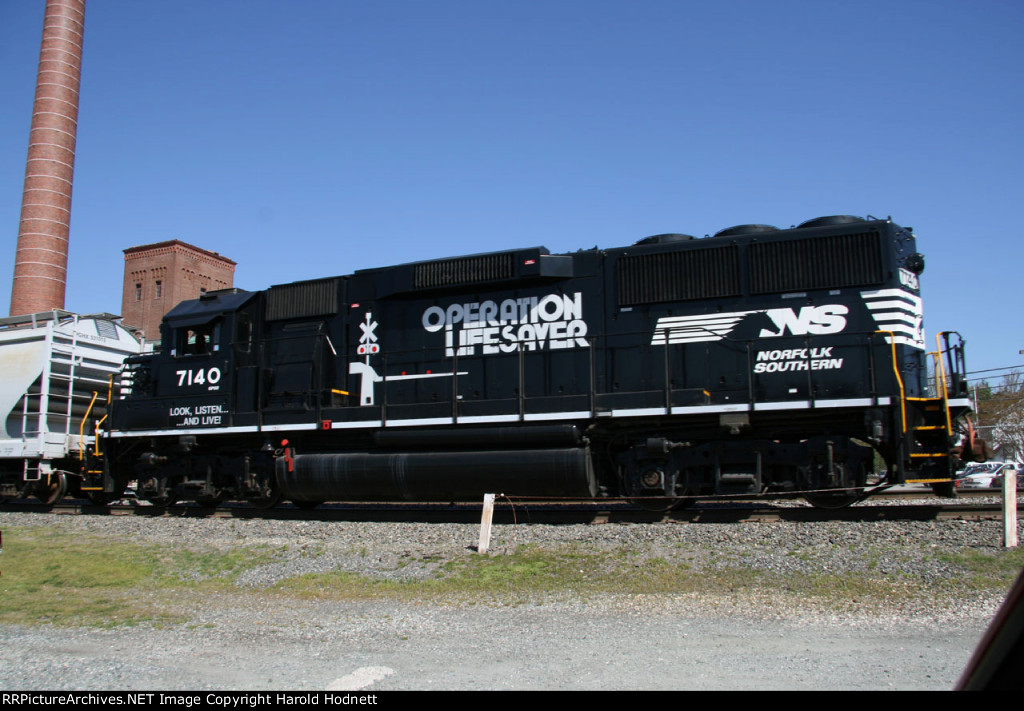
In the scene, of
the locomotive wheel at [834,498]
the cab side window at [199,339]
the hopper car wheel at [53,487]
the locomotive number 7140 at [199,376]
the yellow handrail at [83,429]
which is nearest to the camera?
the locomotive wheel at [834,498]

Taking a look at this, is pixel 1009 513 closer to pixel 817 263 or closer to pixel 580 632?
pixel 817 263

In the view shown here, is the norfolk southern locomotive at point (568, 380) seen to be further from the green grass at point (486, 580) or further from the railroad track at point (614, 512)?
the green grass at point (486, 580)

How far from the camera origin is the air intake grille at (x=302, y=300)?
44.1 feet

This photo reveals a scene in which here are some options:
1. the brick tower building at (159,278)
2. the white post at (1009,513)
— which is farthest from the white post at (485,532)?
the brick tower building at (159,278)

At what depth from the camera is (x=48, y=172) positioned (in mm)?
38281

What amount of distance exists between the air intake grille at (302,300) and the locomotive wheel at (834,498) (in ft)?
27.7

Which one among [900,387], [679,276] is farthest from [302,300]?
[900,387]

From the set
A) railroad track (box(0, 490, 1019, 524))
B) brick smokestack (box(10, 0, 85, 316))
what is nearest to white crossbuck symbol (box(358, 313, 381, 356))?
railroad track (box(0, 490, 1019, 524))

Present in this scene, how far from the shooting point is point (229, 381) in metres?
13.4

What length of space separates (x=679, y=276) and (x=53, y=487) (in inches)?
546

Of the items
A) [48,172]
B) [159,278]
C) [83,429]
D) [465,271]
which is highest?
[48,172]
